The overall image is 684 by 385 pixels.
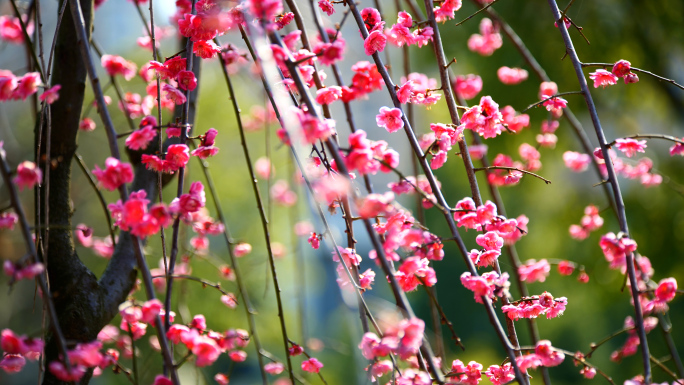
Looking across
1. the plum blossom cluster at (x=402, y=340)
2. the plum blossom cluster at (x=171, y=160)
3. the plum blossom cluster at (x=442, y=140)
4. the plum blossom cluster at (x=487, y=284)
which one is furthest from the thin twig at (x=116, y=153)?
the plum blossom cluster at (x=442, y=140)

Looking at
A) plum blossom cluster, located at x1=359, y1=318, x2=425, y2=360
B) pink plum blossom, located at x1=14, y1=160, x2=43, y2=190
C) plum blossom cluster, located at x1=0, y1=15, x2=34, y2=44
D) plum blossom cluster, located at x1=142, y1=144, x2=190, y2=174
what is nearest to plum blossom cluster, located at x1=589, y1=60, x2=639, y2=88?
plum blossom cluster, located at x1=359, y1=318, x2=425, y2=360

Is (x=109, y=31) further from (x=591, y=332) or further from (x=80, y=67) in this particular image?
(x=591, y=332)

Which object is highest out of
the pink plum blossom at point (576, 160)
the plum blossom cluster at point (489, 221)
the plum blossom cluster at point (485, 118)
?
the plum blossom cluster at point (485, 118)

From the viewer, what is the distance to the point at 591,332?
185 inches

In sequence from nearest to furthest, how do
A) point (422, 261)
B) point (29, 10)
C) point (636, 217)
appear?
point (422, 261)
point (29, 10)
point (636, 217)

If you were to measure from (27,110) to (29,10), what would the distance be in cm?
415

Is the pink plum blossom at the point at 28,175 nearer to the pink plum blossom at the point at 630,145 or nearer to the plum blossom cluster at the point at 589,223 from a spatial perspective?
the pink plum blossom at the point at 630,145

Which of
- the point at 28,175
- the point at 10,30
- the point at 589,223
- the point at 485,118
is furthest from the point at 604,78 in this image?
the point at 10,30

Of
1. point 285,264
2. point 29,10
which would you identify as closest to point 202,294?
point 285,264

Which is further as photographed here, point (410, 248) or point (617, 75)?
point (617, 75)

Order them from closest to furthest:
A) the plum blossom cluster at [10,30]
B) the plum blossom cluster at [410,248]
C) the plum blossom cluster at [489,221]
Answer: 1. the plum blossom cluster at [410,248]
2. the plum blossom cluster at [489,221]
3. the plum blossom cluster at [10,30]

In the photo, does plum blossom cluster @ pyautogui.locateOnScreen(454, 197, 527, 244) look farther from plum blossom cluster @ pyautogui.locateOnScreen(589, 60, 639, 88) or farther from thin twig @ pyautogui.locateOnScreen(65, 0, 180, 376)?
thin twig @ pyautogui.locateOnScreen(65, 0, 180, 376)

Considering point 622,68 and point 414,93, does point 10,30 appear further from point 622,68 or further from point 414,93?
point 622,68

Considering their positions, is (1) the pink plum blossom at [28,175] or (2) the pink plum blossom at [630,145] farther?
(2) the pink plum blossom at [630,145]
